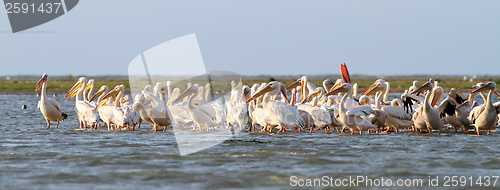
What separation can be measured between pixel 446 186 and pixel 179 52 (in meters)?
4.45

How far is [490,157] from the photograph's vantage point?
647 cm

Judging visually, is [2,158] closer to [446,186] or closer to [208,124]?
[208,124]

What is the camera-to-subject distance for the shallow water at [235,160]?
5.13 m

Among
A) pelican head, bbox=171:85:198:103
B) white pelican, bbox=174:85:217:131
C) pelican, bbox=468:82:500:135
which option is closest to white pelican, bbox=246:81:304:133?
white pelican, bbox=174:85:217:131

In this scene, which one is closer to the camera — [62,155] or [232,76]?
[62,155]

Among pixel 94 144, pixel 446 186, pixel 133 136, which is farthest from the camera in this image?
pixel 133 136

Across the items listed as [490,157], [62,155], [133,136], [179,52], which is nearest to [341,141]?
[490,157]

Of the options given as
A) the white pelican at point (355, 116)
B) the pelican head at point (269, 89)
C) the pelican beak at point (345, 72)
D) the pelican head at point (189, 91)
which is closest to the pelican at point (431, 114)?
the white pelican at point (355, 116)

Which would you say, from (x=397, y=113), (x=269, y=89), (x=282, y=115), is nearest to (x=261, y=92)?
(x=269, y=89)

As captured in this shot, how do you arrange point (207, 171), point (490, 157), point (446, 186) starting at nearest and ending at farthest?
point (446, 186), point (207, 171), point (490, 157)

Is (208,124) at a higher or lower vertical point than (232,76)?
lower

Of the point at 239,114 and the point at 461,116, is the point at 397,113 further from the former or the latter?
the point at 239,114

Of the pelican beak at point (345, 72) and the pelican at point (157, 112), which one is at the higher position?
the pelican beak at point (345, 72)

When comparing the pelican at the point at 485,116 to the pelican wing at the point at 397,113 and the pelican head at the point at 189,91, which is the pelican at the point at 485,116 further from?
the pelican head at the point at 189,91
